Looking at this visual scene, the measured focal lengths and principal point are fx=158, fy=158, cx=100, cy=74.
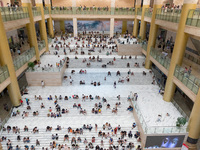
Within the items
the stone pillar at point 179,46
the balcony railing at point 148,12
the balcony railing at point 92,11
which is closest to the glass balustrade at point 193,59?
the stone pillar at point 179,46

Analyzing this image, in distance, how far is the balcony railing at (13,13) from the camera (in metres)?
14.0

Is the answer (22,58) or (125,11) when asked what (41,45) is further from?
(125,11)

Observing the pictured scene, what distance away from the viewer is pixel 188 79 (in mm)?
12820

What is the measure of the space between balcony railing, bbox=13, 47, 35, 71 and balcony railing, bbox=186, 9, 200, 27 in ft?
54.6

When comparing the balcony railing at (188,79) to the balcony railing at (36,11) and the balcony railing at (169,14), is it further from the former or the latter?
the balcony railing at (36,11)

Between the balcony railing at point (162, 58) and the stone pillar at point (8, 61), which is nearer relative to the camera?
the stone pillar at point (8, 61)

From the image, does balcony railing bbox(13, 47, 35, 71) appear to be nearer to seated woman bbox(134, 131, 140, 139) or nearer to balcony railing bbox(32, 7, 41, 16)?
balcony railing bbox(32, 7, 41, 16)

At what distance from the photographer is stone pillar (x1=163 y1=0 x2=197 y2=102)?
508 inches

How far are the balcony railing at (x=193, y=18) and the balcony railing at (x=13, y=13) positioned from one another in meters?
15.7

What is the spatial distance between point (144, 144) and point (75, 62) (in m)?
15.7

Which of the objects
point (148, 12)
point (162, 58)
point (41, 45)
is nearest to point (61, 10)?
point (41, 45)

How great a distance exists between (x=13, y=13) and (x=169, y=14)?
15.9m

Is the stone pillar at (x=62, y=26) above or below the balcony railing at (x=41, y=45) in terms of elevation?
above

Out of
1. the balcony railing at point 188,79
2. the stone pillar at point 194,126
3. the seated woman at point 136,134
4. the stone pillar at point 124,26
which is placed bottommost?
the seated woman at point 136,134
